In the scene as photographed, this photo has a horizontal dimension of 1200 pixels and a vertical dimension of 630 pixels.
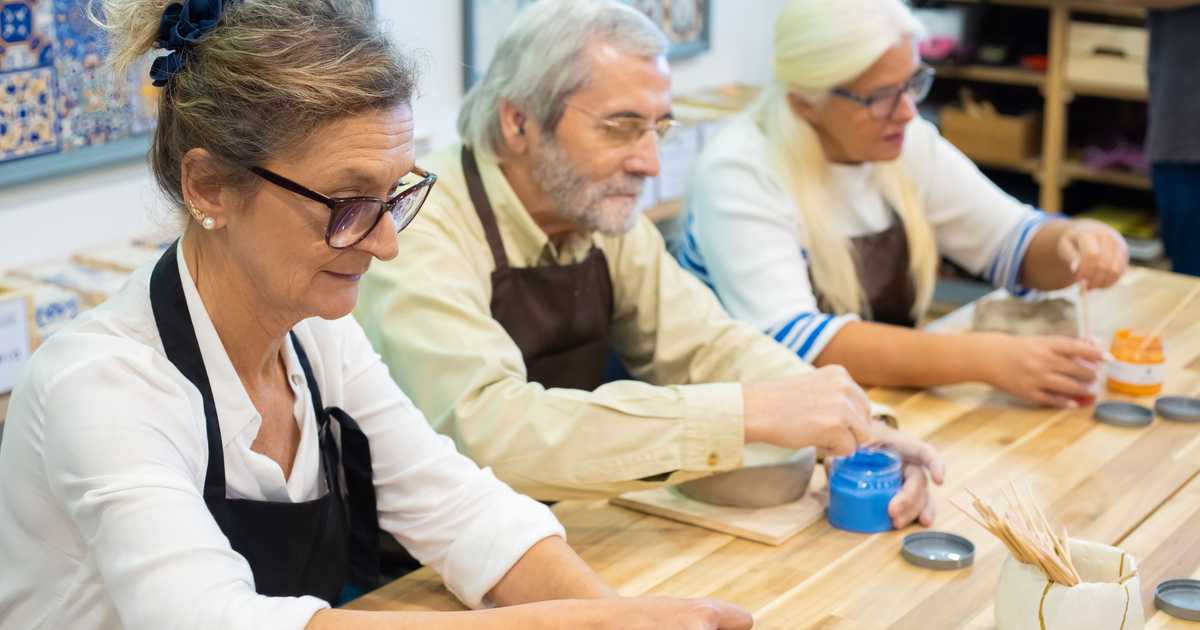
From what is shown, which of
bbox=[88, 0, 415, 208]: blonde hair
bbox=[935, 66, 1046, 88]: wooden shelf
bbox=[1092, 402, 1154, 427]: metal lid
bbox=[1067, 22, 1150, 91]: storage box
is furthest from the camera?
bbox=[935, 66, 1046, 88]: wooden shelf

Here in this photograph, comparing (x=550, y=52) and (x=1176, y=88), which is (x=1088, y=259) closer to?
(x=1176, y=88)

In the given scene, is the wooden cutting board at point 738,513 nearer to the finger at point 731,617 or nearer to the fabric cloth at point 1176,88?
the finger at point 731,617

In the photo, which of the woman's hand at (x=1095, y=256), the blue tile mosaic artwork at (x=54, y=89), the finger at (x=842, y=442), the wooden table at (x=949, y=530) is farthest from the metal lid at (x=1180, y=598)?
the blue tile mosaic artwork at (x=54, y=89)

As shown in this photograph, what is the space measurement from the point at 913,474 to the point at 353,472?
77 cm

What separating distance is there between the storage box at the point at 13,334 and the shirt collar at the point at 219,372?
1086mm

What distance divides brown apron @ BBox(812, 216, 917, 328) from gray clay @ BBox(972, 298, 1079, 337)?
0.24 meters

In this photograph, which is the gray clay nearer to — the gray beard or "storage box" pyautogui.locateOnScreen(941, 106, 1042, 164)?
the gray beard

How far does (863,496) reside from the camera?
190cm

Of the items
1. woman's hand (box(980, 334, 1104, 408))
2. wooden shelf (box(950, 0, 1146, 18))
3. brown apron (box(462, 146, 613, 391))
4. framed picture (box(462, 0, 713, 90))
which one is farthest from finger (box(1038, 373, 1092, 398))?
wooden shelf (box(950, 0, 1146, 18))

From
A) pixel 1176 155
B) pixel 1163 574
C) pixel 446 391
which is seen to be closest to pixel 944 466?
pixel 1163 574

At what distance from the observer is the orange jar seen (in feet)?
8.04

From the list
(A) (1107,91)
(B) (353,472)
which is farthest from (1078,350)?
(A) (1107,91)

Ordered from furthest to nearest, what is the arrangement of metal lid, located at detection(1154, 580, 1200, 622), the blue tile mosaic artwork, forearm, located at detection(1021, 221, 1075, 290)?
forearm, located at detection(1021, 221, 1075, 290), the blue tile mosaic artwork, metal lid, located at detection(1154, 580, 1200, 622)

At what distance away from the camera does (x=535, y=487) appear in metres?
1.97
